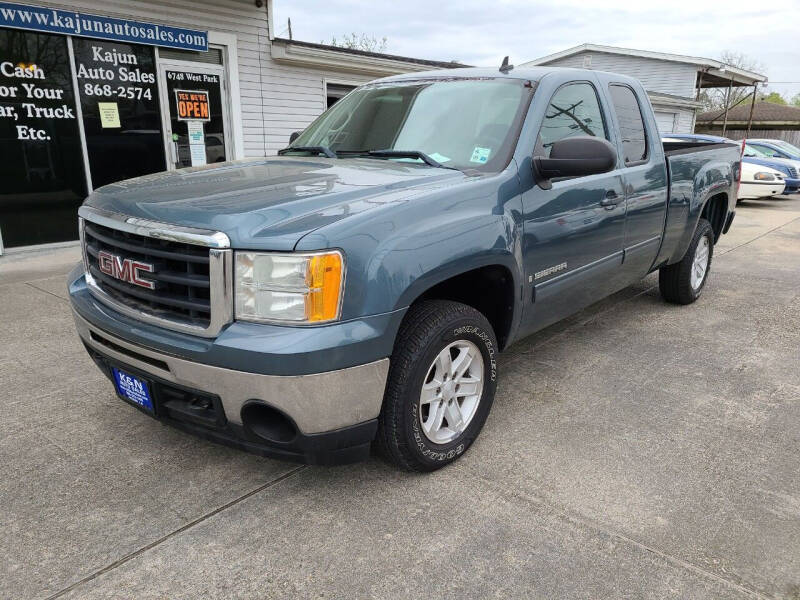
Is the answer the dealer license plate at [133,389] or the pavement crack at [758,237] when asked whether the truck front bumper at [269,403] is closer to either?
the dealer license plate at [133,389]

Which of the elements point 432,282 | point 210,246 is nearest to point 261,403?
point 210,246

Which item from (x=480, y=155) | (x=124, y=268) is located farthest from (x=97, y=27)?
(x=480, y=155)

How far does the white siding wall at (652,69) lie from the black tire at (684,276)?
2174cm

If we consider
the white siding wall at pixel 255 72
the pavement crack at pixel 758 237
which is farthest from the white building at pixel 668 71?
the white siding wall at pixel 255 72

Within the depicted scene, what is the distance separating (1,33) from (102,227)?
6.00 metres

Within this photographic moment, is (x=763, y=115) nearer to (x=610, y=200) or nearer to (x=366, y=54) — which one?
(x=366, y=54)

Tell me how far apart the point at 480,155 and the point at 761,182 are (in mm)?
13471

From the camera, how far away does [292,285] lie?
86.3 inches

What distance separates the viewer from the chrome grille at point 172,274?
2232 mm

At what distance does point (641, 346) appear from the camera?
454 centimetres

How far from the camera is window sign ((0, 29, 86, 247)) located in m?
7.25

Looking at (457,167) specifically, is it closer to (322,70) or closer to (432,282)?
(432,282)

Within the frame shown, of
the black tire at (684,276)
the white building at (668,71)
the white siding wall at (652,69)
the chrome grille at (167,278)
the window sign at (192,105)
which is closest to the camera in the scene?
the chrome grille at (167,278)

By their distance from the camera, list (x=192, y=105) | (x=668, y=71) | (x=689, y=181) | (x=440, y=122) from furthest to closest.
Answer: (x=668, y=71) → (x=192, y=105) → (x=689, y=181) → (x=440, y=122)
